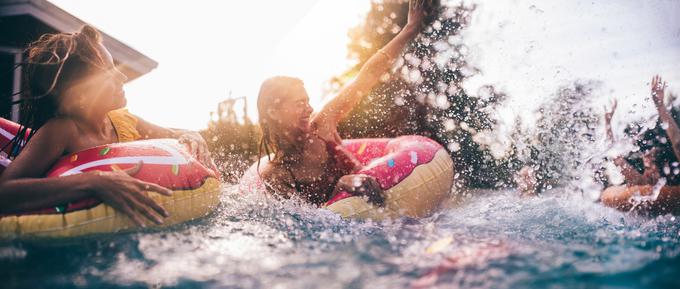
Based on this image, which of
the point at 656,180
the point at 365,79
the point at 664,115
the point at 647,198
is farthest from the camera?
the point at 365,79

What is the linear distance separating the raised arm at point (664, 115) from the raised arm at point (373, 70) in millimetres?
2030

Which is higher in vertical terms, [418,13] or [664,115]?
[418,13]

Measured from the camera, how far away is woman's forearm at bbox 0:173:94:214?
198 centimetres

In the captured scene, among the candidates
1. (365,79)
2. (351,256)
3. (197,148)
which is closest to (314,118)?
(365,79)

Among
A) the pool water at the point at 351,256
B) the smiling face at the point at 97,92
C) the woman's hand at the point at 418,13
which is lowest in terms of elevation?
the pool water at the point at 351,256

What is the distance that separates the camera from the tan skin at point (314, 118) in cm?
329

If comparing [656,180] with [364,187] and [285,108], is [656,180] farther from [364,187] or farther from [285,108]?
[285,108]

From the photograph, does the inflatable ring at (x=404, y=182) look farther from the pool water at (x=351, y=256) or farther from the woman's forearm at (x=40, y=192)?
the woman's forearm at (x=40, y=192)

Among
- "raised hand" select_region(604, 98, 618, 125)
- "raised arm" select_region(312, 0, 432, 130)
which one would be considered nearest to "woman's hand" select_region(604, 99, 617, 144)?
"raised hand" select_region(604, 98, 618, 125)

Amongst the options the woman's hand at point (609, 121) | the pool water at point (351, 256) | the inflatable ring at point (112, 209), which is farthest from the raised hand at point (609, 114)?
the inflatable ring at point (112, 209)

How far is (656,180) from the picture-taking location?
3.00 metres

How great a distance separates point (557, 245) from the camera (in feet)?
5.71

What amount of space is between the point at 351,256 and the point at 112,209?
1.35 metres

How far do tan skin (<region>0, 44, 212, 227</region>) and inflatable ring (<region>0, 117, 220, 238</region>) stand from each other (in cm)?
7
